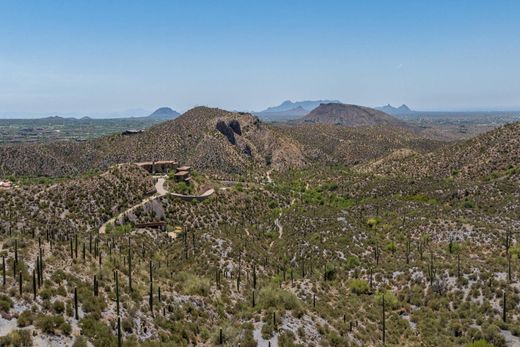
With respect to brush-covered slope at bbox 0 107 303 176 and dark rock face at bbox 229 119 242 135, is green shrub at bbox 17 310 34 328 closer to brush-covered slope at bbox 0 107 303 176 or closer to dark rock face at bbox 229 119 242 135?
brush-covered slope at bbox 0 107 303 176

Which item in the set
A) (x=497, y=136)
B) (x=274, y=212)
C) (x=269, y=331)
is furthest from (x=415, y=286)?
(x=497, y=136)

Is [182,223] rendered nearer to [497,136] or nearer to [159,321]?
[159,321]

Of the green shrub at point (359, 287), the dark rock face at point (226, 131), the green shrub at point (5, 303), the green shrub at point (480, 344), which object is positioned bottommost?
the green shrub at point (359, 287)

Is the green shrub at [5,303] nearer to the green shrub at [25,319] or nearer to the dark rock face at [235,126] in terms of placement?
the green shrub at [25,319]

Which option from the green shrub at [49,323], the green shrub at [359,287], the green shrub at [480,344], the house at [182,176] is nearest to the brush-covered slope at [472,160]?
the house at [182,176]

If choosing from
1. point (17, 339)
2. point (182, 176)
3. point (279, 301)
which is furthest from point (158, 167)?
point (17, 339)

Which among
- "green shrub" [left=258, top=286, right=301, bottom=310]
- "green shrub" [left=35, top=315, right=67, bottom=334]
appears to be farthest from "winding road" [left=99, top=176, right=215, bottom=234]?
"green shrub" [left=35, top=315, right=67, bottom=334]
